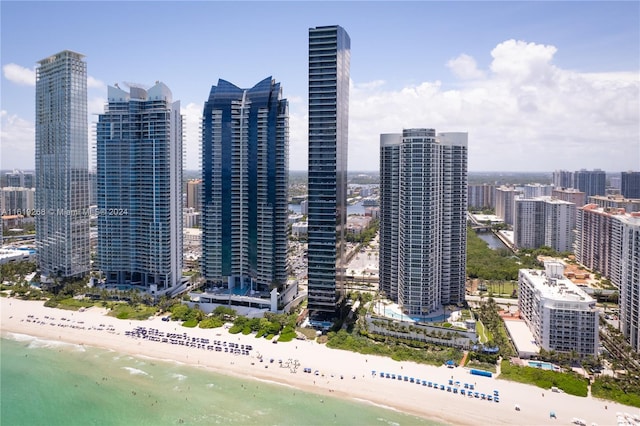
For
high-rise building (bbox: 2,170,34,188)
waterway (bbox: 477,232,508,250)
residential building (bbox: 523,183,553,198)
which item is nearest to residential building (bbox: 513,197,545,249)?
waterway (bbox: 477,232,508,250)

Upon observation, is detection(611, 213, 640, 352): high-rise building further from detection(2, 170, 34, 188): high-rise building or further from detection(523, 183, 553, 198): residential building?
detection(2, 170, 34, 188): high-rise building

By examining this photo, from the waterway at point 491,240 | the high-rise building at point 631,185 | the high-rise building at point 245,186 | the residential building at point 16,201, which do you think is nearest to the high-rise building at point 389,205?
the high-rise building at point 245,186

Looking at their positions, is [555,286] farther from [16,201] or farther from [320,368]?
[16,201]

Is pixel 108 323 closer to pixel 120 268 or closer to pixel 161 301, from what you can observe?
pixel 161 301

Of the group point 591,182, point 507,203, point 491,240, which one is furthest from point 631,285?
point 591,182

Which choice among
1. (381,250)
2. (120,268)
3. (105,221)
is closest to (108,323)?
(120,268)
